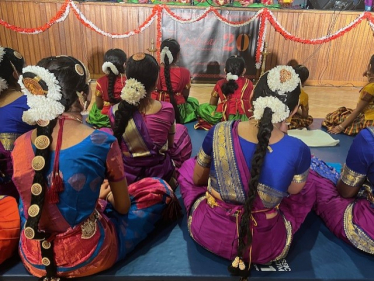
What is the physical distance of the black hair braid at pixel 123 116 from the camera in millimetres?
1906

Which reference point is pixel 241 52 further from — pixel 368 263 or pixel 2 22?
pixel 368 263

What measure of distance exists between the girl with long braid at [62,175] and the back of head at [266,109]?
A: 581 mm

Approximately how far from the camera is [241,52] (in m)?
5.97

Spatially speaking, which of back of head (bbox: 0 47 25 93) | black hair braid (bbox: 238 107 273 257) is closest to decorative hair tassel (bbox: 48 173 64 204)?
black hair braid (bbox: 238 107 273 257)

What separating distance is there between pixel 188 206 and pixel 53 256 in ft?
Answer: 2.42

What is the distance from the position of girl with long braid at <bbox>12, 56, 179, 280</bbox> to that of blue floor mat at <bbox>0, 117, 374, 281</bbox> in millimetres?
156

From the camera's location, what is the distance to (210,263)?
1.67m

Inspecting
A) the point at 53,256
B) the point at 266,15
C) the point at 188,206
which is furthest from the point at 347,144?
the point at 266,15

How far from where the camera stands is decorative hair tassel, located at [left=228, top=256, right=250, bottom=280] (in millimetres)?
1504

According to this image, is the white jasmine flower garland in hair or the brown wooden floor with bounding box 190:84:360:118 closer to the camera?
the white jasmine flower garland in hair

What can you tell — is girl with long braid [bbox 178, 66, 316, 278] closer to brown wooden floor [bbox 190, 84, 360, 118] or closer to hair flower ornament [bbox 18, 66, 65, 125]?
hair flower ornament [bbox 18, 66, 65, 125]

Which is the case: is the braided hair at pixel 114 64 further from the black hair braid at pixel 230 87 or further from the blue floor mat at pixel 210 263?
the blue floor mat at pixel 210 263

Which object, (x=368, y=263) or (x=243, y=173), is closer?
(x=243, y=173)

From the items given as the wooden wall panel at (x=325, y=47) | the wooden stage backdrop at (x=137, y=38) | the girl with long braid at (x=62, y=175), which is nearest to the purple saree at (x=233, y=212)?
the girl with long braid at (x=62, y=175)
